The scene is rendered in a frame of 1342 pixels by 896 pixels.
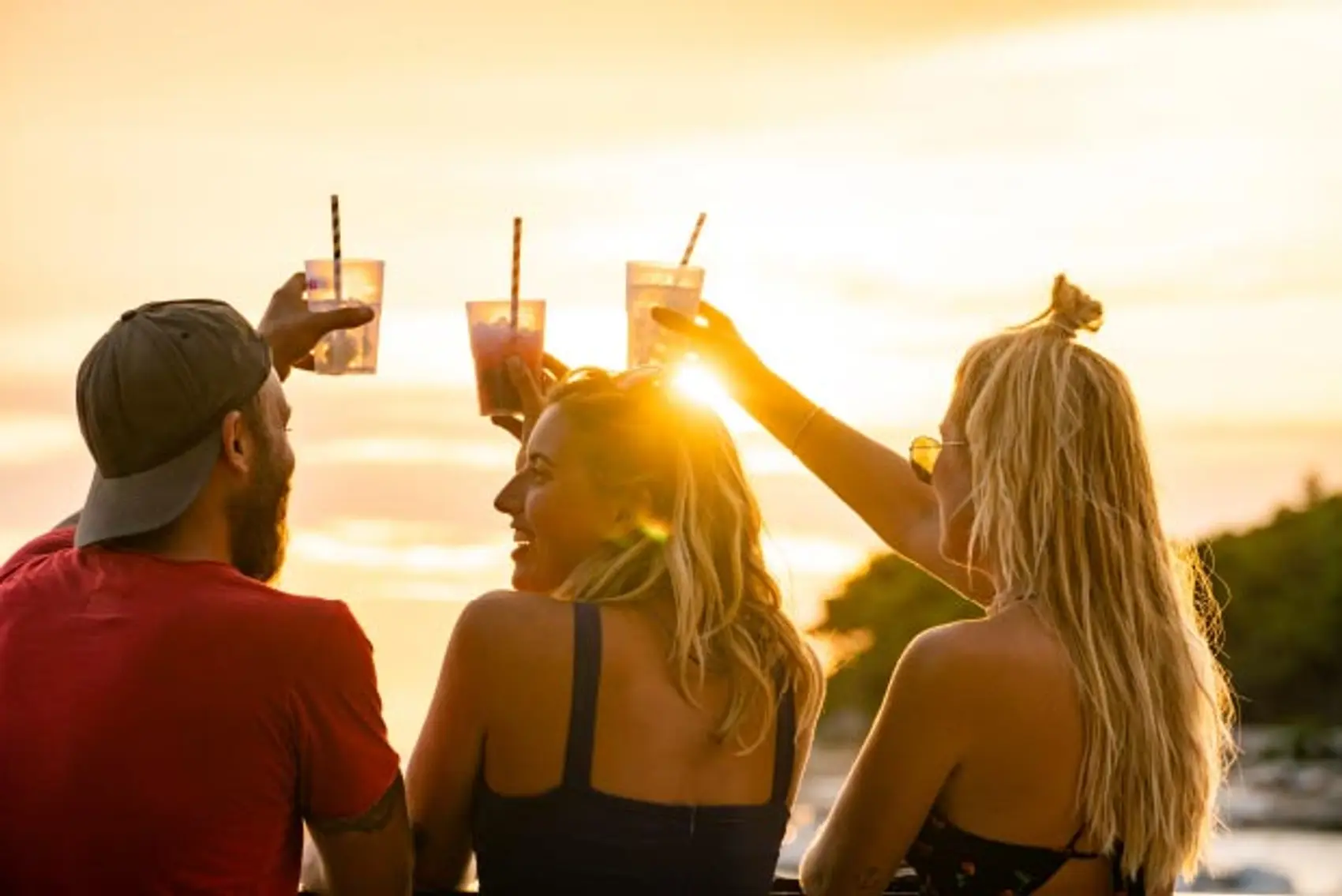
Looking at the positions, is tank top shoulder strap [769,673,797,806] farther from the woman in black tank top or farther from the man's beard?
the man's beard

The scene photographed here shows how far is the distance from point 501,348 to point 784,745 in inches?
47.0

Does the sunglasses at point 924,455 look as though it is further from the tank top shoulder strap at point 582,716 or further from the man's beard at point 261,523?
the man's beard at point 261,523

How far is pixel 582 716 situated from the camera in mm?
4254

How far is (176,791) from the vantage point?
3.92 metres

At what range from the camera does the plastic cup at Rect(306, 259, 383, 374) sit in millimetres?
5262

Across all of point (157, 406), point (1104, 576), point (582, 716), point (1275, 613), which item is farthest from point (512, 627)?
point (1275, 613)

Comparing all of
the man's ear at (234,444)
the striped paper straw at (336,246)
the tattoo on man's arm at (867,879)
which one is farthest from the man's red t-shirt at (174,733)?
the striped paper straw at (336,246)

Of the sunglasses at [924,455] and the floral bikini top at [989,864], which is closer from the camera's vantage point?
the floral bikini top at [989,864]

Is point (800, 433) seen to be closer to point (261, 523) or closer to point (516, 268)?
point (516, 268)

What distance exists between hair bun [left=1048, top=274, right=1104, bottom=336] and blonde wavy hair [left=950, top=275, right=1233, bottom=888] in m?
0.10

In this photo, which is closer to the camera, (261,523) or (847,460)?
(261,523)

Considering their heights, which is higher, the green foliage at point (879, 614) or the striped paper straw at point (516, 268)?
the striped paper straw at point (516, 268)

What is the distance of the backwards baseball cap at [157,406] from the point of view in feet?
13.2

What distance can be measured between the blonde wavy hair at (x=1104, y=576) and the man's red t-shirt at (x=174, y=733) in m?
1.14
